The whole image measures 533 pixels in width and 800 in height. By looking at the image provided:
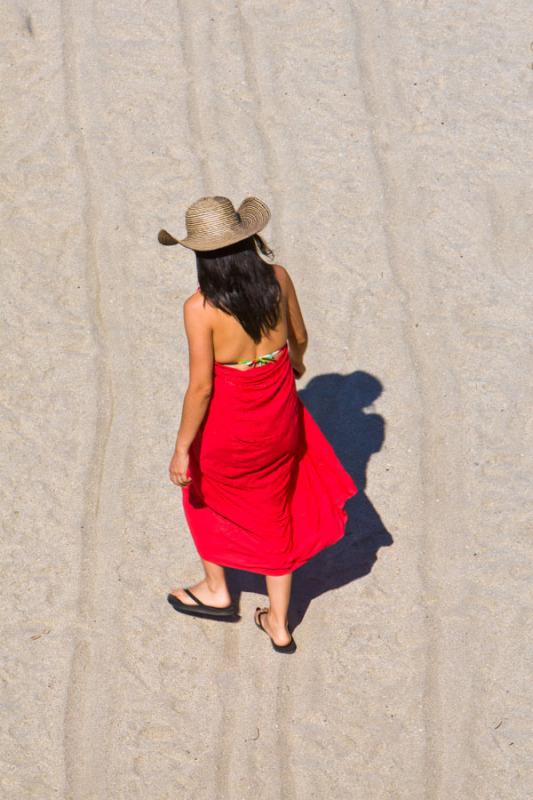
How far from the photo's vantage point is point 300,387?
548 centimetres

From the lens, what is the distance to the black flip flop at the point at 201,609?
4.60m

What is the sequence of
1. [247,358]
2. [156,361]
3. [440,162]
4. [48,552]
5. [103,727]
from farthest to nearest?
[440,162] → [156,361] → [48,552] → [103,727] → [247,358]

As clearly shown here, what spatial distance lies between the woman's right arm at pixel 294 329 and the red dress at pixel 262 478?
115 mm

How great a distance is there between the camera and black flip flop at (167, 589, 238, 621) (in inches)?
181

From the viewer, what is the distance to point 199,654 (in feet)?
14.9

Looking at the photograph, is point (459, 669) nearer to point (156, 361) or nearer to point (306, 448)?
point (306, 448)

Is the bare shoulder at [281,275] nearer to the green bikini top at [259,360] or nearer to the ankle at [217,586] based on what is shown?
the green bikini top at [259,360]

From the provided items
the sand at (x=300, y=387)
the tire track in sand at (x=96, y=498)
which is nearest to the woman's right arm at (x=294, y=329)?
the sand at (x=300, y=387)

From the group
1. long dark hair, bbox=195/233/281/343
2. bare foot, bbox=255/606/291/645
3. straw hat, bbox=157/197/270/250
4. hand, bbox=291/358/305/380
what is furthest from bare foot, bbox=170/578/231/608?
straw hat, bbox=157/197/270/250

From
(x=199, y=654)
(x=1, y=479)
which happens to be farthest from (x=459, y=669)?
(x=1, y=479)

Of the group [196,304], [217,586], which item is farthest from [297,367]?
[217,586]

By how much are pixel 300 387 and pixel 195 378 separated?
66.9 inches

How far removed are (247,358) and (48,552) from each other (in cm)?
149

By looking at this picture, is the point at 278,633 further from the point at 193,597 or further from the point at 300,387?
the point at 300,387
